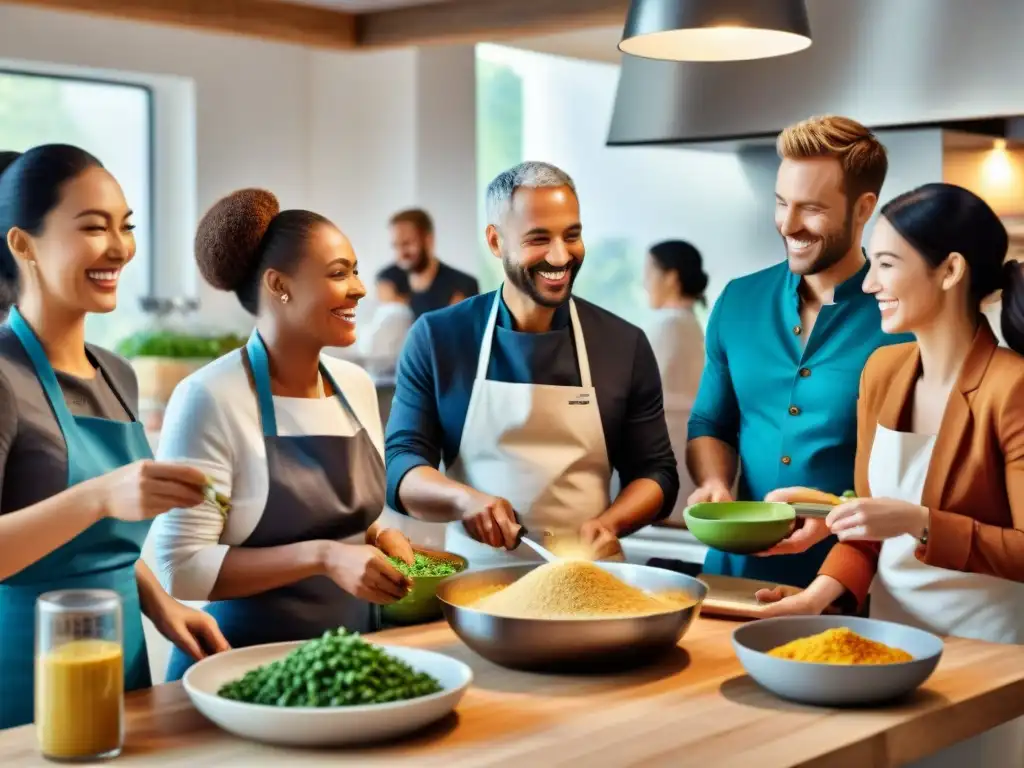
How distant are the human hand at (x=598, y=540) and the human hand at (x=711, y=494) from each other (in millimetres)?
156

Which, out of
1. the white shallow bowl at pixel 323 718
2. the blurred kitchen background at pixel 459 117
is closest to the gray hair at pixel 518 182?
the white shallow bowl at pixel 323 718

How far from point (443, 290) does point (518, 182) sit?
4264 millimetres

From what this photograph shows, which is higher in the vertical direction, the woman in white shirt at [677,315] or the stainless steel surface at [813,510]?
the woman in white shirt at [677,315]

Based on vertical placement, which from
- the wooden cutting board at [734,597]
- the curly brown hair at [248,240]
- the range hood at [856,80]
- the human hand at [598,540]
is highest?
the range hood at [856,80]

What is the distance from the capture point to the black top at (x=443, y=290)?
6.84 metres

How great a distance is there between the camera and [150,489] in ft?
5.59

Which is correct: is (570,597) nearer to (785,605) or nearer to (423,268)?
(785,605)

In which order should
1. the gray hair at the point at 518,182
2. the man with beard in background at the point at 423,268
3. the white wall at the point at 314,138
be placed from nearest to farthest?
the gray hair at the point at 518,182 → the man with beard in background at the point at 423,268 → the white wall at the point at 314,138

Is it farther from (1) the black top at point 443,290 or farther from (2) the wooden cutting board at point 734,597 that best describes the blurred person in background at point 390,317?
(2) the wooden cutting board at point 734,597

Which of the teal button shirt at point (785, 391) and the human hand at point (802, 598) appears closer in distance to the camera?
the human hand at point (802, 598)

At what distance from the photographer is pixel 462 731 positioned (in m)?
1.70

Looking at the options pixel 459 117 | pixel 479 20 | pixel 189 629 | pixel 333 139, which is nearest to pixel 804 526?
pixel 189 629

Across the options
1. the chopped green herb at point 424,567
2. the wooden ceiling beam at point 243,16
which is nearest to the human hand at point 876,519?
the chopped green herb at point 424,567

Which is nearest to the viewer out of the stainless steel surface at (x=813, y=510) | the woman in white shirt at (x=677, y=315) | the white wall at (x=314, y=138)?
the stainless steel surface at (x=813, y=510)
